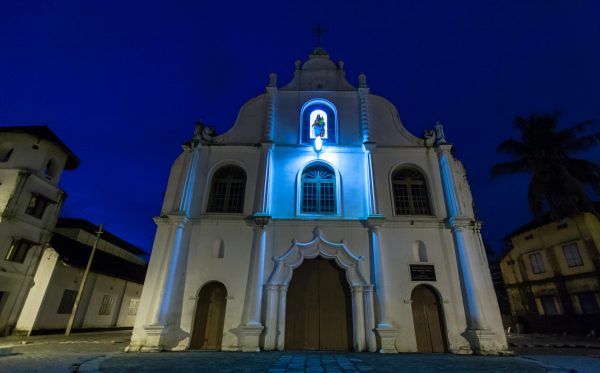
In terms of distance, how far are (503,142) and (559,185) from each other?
459cm

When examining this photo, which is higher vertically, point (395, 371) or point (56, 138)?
point (56, 138)

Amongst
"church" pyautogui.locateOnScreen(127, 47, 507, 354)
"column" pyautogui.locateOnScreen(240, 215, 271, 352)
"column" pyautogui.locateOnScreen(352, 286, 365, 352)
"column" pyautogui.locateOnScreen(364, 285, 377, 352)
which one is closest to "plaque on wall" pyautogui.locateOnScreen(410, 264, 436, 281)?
"church" pyautogui.locateOnScreen(127, 47, 507, 354)

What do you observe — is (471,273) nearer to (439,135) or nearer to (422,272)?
(422,272)

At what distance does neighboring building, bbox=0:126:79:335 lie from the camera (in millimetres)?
15641

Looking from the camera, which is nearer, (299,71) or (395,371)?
Result: (395,371)

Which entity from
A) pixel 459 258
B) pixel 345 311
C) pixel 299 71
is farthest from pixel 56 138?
pixel 459 258

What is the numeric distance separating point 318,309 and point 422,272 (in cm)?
431

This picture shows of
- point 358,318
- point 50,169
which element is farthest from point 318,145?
point 50,169

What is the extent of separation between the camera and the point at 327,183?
1305 centimetres

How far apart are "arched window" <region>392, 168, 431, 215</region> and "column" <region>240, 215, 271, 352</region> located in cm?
588

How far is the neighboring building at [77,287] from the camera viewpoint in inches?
670

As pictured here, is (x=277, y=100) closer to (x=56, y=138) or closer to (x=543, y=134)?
(x=56, y=138)

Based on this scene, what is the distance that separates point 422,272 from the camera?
1098cm

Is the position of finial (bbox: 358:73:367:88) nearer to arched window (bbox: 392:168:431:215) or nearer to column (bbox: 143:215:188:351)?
arched window (bbox: 392:168:431:215)
